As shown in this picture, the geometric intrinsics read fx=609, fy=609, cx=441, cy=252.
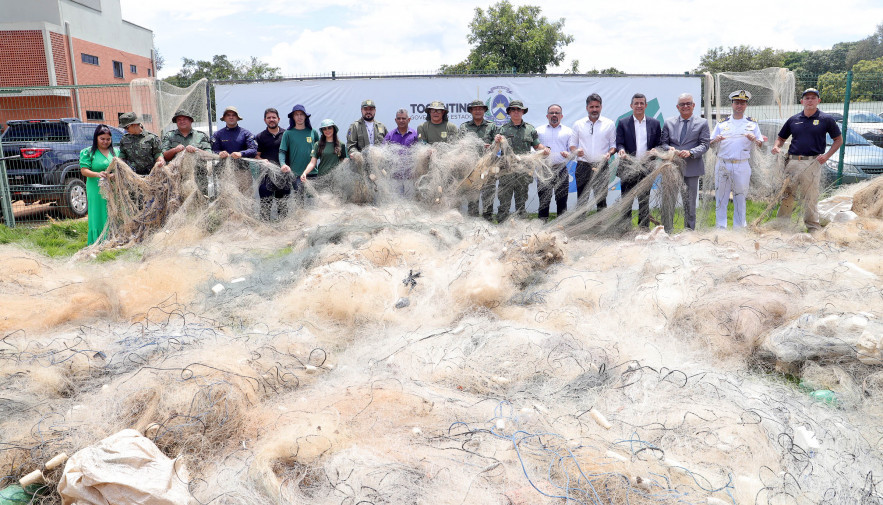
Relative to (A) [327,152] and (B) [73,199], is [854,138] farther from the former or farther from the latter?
(B) [73,199]

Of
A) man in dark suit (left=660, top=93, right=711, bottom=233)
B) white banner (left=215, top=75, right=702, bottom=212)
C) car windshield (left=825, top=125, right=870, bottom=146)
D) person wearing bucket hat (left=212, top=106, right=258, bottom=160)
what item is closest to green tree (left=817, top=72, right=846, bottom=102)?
car windshield (left=825, top=125, right=870, bottom=146)

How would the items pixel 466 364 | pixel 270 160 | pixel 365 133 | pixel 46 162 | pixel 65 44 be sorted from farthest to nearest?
1. pixel 65 44
2. pixel 46 162
3. pixel 270 160
4. pixel 365 133
5. pixel 466 364

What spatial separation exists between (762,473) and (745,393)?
76 cm

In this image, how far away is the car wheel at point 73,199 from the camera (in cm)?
1061

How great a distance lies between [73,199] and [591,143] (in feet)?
29.1

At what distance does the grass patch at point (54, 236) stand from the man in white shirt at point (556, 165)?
604cm

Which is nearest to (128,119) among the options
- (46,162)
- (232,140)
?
(232,140)

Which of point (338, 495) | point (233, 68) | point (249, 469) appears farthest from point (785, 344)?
point (233, 68)

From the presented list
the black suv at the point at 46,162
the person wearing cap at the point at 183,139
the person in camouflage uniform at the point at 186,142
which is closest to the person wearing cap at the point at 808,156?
the person in camouflage uniform at the point at 186,142

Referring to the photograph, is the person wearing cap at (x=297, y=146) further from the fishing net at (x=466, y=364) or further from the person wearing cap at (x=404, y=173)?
the fishing net at (x=466, y=364)

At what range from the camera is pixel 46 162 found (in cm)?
1038

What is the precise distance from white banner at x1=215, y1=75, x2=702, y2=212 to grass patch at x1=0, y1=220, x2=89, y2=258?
3180 millimetres

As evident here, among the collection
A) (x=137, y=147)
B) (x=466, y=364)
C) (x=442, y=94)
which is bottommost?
(x=466, y=364)

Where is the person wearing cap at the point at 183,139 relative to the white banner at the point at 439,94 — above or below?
below
